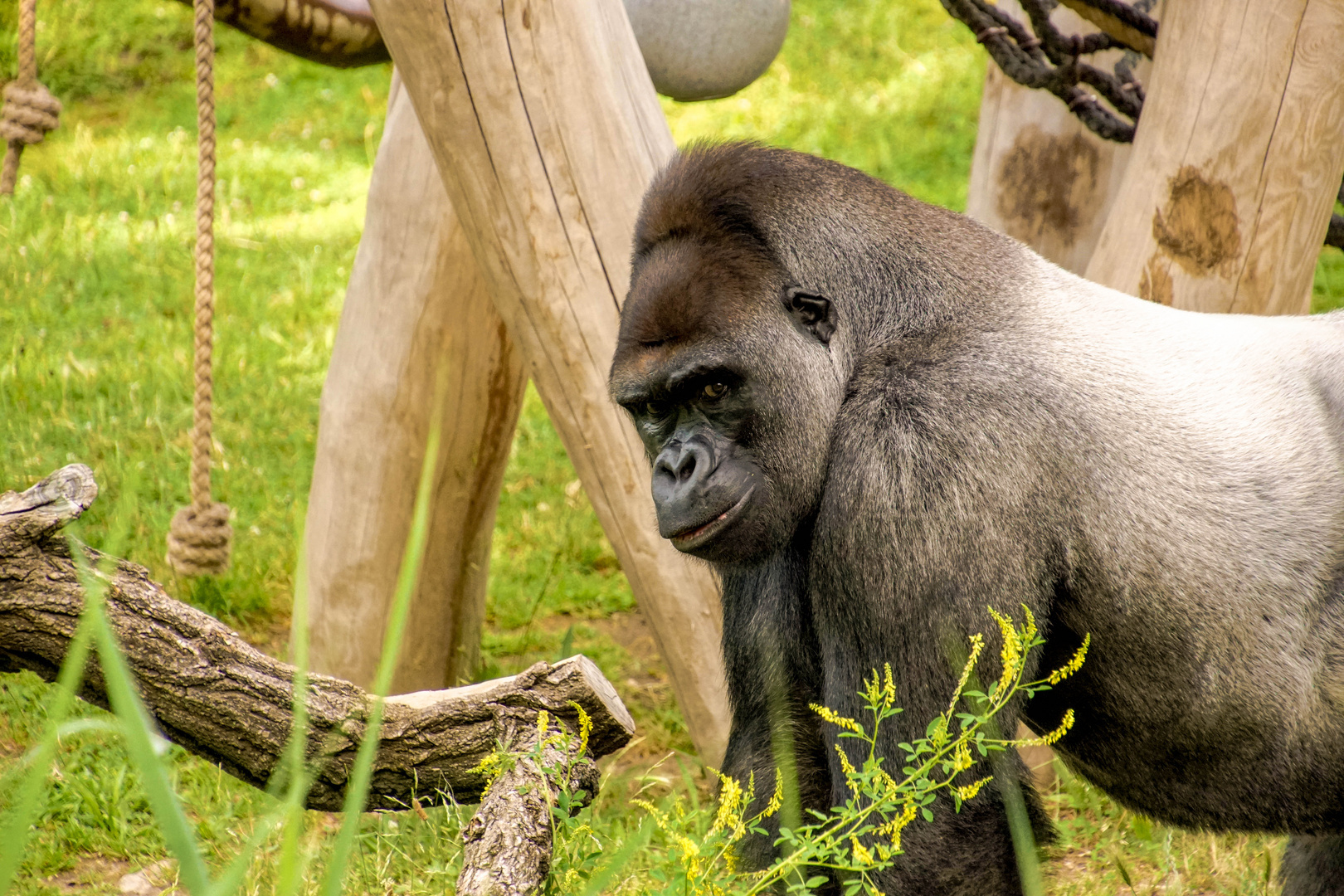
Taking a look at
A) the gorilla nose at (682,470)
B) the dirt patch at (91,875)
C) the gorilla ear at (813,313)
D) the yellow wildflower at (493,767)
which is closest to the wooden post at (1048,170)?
the gorilla ear at (813,313)

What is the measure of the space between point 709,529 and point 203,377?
66.9 inches

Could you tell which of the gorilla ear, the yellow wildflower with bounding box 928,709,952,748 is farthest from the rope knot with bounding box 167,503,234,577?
the yellow wildflower with bounding box 928,709,952,748

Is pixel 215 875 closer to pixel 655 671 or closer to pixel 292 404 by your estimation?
pixel 655 671

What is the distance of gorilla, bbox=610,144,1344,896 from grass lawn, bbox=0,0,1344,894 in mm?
408

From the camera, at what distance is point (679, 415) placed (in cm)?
232

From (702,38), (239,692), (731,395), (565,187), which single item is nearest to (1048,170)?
(702,38)

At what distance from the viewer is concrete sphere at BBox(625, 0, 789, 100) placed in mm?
3318

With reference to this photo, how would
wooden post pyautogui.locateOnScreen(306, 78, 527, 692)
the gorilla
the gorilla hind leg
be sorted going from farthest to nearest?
wooden post pyautogui.locateOnScreen(306, 78, 527, 692) < the gorilla hind leg < the gorilla

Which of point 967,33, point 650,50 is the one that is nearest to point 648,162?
point 650,50

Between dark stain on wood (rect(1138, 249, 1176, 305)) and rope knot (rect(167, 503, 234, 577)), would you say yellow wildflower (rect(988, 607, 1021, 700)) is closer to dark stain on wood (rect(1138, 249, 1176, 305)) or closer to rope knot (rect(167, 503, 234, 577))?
dark stain on wood (rect(1138, 249, 1176, 305))

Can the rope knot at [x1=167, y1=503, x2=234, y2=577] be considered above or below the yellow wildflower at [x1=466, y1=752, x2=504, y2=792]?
below

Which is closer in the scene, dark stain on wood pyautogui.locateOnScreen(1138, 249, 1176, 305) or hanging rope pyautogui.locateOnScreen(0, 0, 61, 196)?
dark stain on wood pyautogui.locateOnScreen(1138, 249, 1176, 305)

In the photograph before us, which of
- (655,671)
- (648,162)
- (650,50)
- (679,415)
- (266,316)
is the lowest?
(655,671)

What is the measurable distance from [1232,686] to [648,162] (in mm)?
1586
